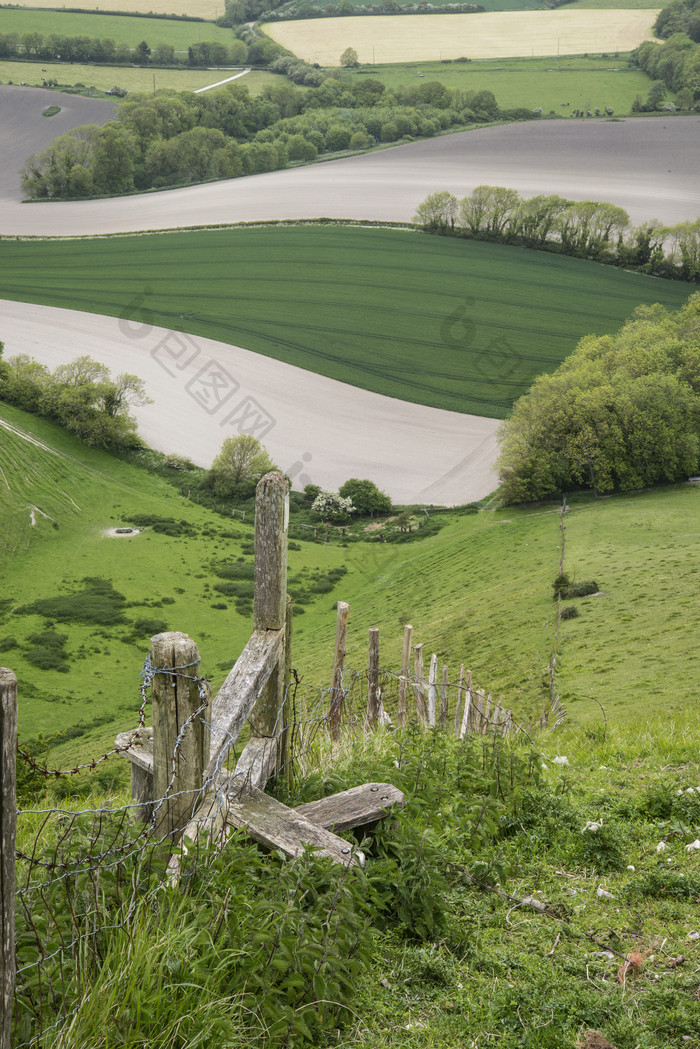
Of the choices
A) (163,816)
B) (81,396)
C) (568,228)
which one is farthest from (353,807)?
(568,228)

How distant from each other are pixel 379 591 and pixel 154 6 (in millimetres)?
114007

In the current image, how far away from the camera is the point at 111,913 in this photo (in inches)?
152

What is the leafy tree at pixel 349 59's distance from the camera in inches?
4883

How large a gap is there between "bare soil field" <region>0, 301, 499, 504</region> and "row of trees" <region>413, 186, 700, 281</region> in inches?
1204

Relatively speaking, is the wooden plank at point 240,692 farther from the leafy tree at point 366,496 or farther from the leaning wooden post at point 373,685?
the leafy tree at point 366,496

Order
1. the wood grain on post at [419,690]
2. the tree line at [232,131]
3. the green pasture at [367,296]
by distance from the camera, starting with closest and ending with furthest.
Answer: the wood grain on post at [419,690], the green pasture at [367,296], the tree line at [232,131]

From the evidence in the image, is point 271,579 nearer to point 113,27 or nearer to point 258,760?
point 258,760

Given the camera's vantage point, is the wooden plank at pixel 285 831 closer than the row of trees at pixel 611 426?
Yes

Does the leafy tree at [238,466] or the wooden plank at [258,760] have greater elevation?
the wooden plank at [258,760]

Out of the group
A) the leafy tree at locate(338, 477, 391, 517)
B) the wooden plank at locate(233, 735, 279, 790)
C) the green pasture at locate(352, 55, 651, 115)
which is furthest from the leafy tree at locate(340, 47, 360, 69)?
the wooden plank at locate(233, 735, 279, 790)

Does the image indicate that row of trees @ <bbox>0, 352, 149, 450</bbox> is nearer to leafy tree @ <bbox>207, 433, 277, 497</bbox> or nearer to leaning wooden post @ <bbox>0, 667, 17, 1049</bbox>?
leafy tree @ <bbox>207, 433, 277, 497</bbox>

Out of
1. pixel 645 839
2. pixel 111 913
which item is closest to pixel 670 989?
pixel 645 839

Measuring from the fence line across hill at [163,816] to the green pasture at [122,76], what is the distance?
401 feet

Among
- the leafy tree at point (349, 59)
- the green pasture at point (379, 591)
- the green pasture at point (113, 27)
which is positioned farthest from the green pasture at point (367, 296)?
the green pasture at point (113, 27)
